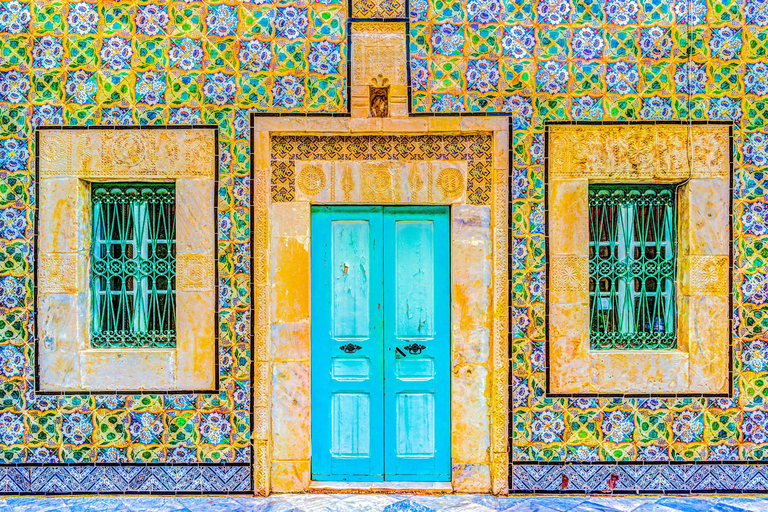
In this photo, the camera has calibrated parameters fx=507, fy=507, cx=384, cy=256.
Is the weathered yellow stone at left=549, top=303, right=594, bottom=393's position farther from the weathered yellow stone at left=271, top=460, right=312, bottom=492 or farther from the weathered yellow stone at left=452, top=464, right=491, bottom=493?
the weathered yellow stone at left=271, top=460, right=312, bottom=492

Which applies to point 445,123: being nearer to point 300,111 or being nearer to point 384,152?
point 384,152

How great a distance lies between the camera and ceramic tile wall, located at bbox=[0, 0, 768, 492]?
3.79m

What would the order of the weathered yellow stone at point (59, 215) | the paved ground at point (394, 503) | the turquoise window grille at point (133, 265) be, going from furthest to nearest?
the turquoise window grille at point (133, 265), the weathered yellow stone at point (59, 215), the paved ground at point (394, 503)

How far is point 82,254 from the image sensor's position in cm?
381

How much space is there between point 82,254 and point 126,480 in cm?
173

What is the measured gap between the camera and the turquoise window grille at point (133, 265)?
12.7 feet

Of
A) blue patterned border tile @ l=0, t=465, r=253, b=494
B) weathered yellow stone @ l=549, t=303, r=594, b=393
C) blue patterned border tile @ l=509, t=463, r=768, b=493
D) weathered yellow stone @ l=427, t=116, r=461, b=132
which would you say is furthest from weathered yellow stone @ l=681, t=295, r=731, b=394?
blue patterned border tile @ l=0, t=465, r=253, b=494

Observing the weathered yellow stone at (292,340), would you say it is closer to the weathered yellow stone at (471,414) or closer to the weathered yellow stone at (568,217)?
the weathered yellow stone at (471,414)

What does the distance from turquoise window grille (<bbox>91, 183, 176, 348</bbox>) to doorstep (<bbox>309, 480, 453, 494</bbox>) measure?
1.62 m

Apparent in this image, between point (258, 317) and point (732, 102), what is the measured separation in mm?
3902

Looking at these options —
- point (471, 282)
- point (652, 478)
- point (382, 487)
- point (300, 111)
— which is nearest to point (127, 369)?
point (382, 487)

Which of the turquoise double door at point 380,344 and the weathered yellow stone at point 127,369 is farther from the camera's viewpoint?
the turquoise double door at point 380,344

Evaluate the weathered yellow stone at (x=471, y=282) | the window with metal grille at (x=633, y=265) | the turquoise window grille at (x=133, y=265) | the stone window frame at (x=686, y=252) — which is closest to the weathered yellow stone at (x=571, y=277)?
the stone window frame at (x=686, y=252)

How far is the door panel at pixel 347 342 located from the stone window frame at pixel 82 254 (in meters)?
0.78
